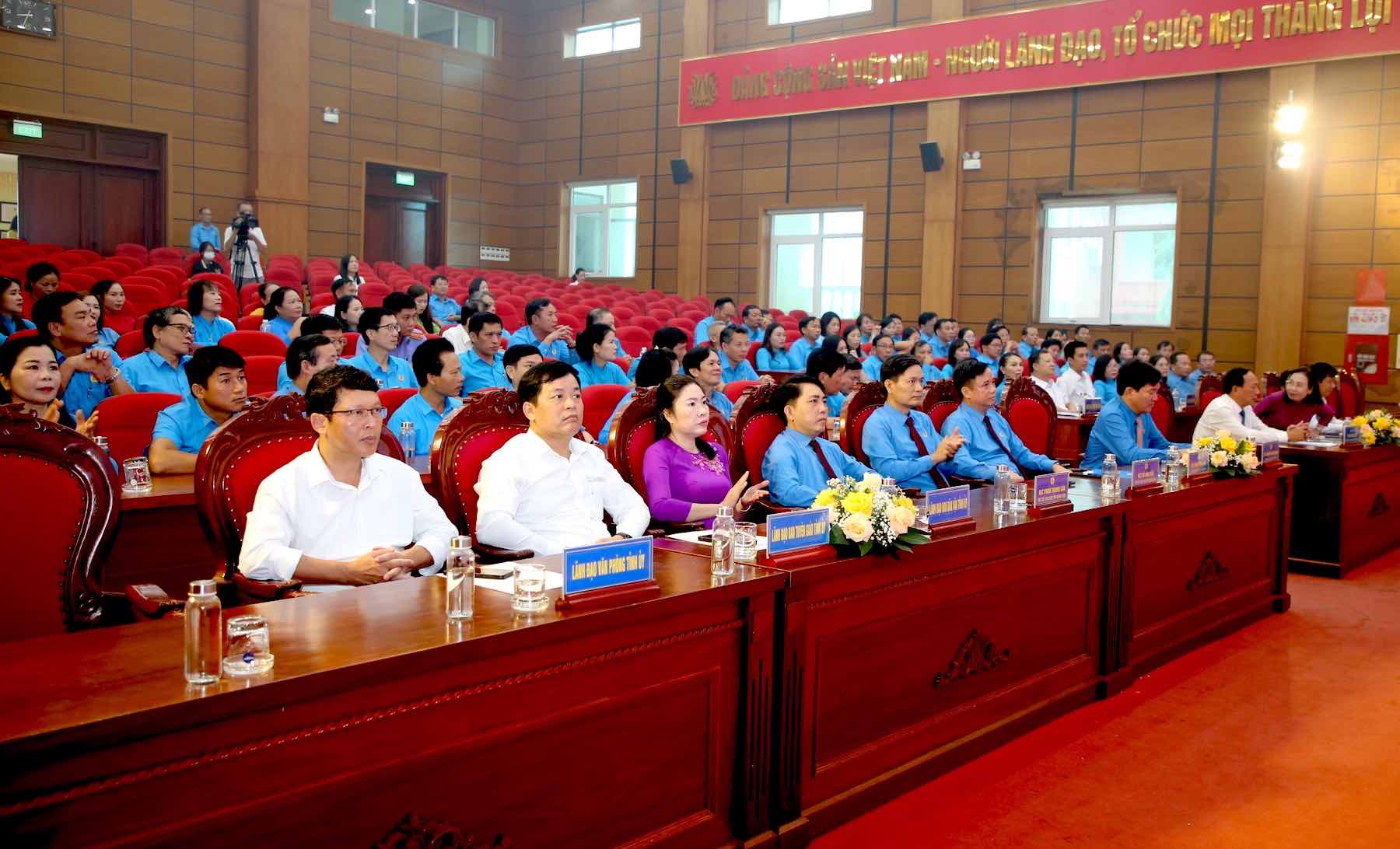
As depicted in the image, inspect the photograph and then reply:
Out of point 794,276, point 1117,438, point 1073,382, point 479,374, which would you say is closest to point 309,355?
point 479,374

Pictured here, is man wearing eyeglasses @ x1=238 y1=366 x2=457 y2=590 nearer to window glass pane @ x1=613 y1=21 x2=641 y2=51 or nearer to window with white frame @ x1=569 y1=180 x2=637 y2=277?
window with white frame @ x1=569 y1=180 x2=637 y2=277

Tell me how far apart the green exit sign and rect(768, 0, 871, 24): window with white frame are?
773 cm

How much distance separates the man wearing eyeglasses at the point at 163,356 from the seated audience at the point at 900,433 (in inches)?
106

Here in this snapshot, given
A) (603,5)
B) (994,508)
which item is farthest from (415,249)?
(994,508)

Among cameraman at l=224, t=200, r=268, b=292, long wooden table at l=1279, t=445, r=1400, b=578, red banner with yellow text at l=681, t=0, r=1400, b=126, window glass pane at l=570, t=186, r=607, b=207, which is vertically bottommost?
long wooden table at l=1279, t=445, r=1400, b=578

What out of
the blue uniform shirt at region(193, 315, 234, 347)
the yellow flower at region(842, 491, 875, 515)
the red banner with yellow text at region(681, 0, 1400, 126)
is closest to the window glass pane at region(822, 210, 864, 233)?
Answer: the red banner with yellow text at region(681, 0, 1400, 126)

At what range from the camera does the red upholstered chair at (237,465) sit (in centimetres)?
234

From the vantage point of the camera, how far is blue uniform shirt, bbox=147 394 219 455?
3.17 metres

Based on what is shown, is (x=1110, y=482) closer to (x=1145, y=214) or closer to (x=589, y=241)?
(x=1145, y=214)

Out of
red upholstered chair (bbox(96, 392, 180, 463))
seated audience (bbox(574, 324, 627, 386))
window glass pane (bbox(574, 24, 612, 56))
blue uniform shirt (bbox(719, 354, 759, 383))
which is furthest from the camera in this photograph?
window glass pane (bbox(574, 24, 612, 56))

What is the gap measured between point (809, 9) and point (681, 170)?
7.75 ft

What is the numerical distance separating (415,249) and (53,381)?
11.4 metres

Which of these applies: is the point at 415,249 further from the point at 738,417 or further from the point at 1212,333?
the point at 738,417

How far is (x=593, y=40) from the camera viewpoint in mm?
14195
